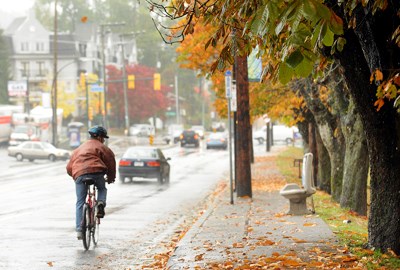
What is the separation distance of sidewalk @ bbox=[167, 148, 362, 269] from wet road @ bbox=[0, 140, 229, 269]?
0.82 metres

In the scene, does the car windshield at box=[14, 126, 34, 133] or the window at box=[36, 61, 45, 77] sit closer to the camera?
the car windshield at box=[14, 126, 34, 133]

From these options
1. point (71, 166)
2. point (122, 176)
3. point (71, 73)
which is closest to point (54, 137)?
point (122, 176)

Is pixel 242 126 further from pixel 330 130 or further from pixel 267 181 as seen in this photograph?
pixel 267 181

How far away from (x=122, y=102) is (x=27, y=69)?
15361 mm

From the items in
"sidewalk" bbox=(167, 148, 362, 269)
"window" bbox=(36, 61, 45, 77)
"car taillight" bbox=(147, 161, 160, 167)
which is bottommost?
"sidewalk" bbox=(167, 148, 362, 269)

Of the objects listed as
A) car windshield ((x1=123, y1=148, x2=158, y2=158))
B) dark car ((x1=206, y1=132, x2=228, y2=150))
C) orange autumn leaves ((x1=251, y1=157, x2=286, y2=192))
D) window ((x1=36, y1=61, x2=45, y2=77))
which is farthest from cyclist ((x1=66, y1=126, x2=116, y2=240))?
window ((x1=36, y1=61, x2=45, y2=77))

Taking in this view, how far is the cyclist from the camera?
42.7 feet

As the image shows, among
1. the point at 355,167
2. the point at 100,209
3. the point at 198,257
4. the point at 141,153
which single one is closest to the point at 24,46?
the point at 141,153

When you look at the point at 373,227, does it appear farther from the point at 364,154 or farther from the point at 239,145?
the point at 239,145

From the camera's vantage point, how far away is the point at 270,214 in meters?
18.4

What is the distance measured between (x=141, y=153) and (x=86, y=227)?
23.2 metres

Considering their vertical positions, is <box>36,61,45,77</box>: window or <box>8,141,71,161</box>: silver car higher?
<box>36,61,45,77</box>: window

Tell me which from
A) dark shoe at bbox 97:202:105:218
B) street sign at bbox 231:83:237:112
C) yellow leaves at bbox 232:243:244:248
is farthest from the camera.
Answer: street sign at bbox 231:83:237:112

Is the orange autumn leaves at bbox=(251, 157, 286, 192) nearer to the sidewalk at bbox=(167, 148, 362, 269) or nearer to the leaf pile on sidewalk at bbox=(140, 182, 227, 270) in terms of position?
the sidewalk at bbox=(167, 148, 362, 269)
